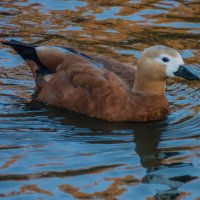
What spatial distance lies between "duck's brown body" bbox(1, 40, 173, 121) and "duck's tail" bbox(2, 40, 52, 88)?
37 millimetres

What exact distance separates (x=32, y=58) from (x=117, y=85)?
1449mm

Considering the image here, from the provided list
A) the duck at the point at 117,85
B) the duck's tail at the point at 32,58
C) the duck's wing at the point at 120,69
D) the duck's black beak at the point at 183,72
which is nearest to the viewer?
the duck's black beak at the point at 183,72

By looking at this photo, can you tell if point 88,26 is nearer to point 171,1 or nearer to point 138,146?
point 171,1

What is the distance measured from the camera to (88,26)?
530 inches

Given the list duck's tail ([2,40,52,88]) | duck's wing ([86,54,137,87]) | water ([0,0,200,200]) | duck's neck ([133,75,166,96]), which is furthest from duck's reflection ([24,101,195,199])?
duck's wing ([86,54,137,87])

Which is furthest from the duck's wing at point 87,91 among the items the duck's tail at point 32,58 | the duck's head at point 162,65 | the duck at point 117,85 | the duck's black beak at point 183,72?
the duck's black beak at point 183,72

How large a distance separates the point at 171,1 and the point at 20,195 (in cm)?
784

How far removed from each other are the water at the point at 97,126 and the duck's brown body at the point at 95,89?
124 millimetres

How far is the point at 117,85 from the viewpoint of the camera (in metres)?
10.1

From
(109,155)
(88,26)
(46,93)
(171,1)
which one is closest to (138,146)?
(109,155)

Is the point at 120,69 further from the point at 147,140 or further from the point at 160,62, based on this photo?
the point at 147,140

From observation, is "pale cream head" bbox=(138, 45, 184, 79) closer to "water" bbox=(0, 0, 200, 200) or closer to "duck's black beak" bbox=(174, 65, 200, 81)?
"duck's black beak" bbox=(174, 65, 200, 81)

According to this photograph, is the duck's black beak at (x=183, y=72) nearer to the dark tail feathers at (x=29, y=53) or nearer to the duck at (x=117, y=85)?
the duck at (x=117, y=85)

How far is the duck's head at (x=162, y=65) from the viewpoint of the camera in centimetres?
986
